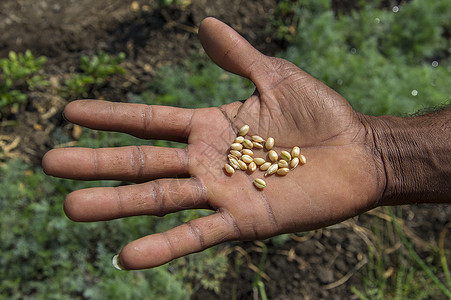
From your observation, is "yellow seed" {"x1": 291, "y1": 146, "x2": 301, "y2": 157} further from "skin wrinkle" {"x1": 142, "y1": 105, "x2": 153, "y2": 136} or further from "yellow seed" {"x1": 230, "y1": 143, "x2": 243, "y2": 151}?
"skin wrinkle" {"x1": 142, "y1": 105, "x2": 153, "y2": 136}

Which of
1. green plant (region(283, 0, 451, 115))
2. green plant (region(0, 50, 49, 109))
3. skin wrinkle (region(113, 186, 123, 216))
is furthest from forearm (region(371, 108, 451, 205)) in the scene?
green plant (region(0, 50, 49, 109))

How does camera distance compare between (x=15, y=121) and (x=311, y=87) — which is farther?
(x=15, y=121)

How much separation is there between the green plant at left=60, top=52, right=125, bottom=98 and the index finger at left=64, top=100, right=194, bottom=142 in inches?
58.5

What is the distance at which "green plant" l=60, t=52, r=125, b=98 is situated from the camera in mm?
3816

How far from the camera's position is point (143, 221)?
313cm

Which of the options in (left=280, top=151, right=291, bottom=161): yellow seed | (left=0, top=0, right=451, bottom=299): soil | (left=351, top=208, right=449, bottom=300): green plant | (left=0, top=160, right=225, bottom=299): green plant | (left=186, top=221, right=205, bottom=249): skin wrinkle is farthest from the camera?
(left=0, top=0, right=451, bottom=299): soil

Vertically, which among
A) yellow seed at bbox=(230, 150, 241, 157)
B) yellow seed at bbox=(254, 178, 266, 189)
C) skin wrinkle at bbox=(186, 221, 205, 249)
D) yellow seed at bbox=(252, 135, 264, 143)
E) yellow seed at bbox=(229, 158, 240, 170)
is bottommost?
skin wrinkle at bbox=(186, 221, 205, 249)

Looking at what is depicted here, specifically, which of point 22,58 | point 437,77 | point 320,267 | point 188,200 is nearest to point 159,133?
point 188,200

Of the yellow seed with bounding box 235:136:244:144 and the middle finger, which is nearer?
the middle finger

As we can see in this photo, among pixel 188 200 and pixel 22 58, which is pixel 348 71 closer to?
pixel 188 200

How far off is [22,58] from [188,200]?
8.29ft

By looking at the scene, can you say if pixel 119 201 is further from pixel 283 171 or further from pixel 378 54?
pixel 378 54

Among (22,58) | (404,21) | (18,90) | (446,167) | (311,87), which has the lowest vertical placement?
(18,90)

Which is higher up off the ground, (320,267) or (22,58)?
(22,58)
